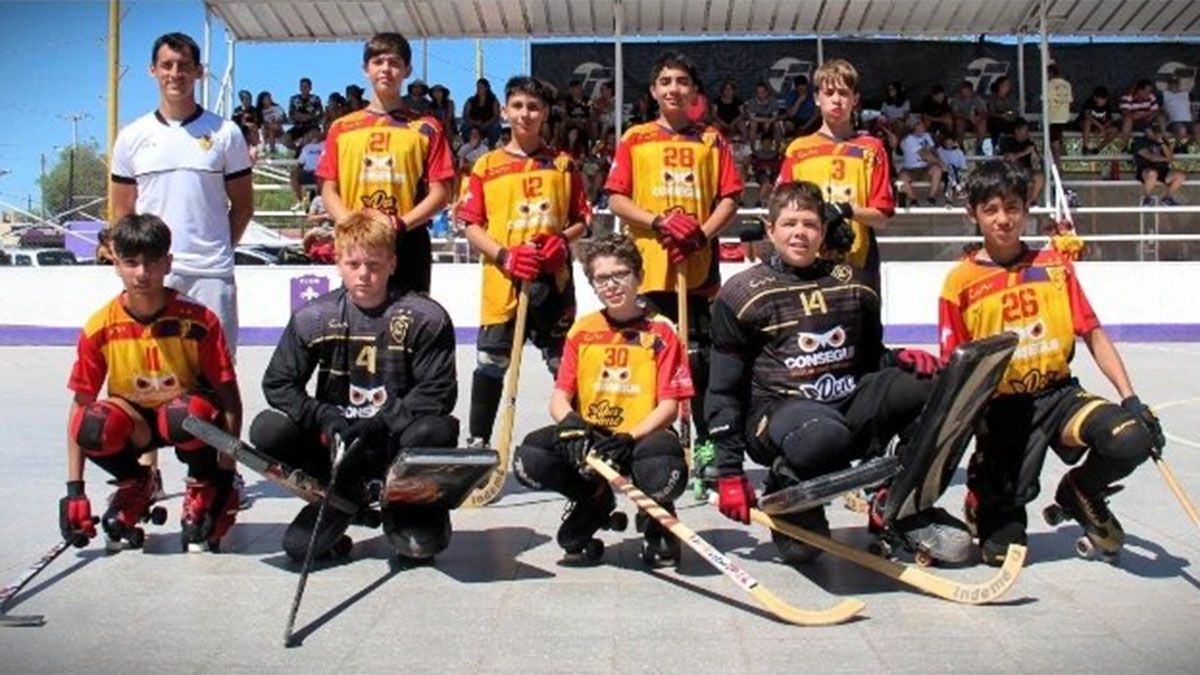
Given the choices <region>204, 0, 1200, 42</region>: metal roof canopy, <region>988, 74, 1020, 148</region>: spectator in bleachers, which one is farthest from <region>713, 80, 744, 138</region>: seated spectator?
<region>988, 74, 1020, 148</region>: spectator in bleachers

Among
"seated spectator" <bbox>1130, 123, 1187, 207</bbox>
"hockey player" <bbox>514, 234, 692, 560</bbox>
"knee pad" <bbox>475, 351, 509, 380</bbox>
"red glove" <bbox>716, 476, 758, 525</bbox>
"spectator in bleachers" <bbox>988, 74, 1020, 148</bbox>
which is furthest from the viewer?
"spectator in bleachers" <bbox>988, 74, 1020, 148</bbox>

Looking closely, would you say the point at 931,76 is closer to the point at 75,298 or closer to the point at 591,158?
the point at 591,158

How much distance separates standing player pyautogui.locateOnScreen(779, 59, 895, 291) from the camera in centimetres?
527

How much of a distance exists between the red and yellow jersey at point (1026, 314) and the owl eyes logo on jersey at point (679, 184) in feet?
4.68

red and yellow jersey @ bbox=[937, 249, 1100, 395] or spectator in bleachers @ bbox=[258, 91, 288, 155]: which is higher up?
spectator in bleachers @ bbox=[258, 91, 288, 155]

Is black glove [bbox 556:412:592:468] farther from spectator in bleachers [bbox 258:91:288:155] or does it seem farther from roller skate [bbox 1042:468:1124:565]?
spectator in bleachers [bbox 258:91:288:155]

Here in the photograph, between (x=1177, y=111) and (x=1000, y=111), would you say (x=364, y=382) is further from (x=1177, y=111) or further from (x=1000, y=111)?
(x=1177, y=111)

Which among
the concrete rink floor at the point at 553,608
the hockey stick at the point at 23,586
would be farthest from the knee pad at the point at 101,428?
the concrete rink floor at the point at 553,608

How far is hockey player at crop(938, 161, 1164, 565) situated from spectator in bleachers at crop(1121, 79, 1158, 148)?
15841mm

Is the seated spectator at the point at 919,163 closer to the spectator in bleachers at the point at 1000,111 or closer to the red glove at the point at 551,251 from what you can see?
the spectator in bleachers at the point at 1000,111

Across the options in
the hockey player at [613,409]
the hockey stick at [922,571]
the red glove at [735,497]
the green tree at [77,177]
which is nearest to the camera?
the hockey stick at [922,571]

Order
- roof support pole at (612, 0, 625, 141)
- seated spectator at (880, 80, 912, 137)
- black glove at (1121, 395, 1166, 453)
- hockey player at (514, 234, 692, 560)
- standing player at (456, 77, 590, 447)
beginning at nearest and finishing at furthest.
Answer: black glove at (1121, 395, 1166, 453) → hockey player at (514, 234, 692, 560) → standing player at (456, 77, 590, 447) → roof support pole at (612, 0, 625, 141) → seated spectator at (880, 80, 912, 137)

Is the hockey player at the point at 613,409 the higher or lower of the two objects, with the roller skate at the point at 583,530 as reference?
higher

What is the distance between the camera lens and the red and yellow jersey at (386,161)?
5.39m
